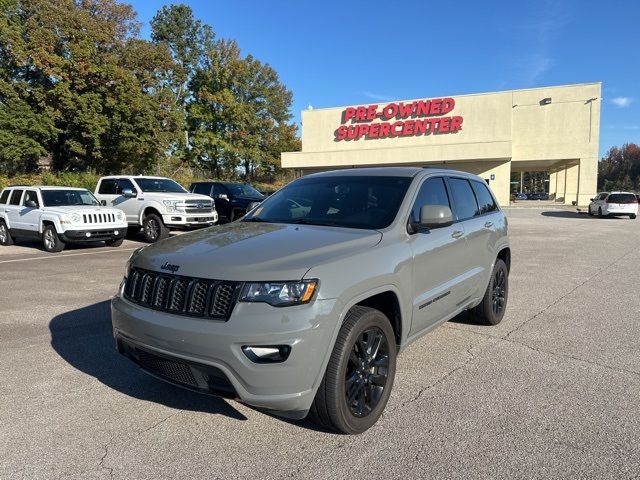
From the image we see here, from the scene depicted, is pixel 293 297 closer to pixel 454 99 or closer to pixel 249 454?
pixel 249 454

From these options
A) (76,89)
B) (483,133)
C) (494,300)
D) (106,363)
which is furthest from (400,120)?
(106,363)

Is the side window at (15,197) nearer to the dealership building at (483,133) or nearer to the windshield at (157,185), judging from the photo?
the windshield at (157,185)

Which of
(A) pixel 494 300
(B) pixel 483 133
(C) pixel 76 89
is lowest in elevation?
(A) pixel 494 300

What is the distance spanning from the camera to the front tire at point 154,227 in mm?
13994

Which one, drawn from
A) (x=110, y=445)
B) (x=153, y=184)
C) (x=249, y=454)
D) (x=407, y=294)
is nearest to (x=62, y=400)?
(x=110, y=445)

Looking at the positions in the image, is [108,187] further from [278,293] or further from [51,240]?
[278,293]

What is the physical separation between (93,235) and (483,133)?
34.7 meters

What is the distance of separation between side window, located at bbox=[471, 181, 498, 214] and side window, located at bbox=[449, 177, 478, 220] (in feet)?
0.54

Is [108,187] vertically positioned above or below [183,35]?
below

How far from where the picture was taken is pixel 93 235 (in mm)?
12305

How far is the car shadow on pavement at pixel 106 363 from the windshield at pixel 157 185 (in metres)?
9.14

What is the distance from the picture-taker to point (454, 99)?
132 ft

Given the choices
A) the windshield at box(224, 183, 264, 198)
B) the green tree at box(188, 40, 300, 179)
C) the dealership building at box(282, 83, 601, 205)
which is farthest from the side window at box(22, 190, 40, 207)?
the green tree at box(188, 40, 300, 179)

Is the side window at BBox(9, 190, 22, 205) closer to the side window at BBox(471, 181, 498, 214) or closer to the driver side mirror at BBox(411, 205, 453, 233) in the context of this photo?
the side window at BBox(471, 181, 498, 214)
